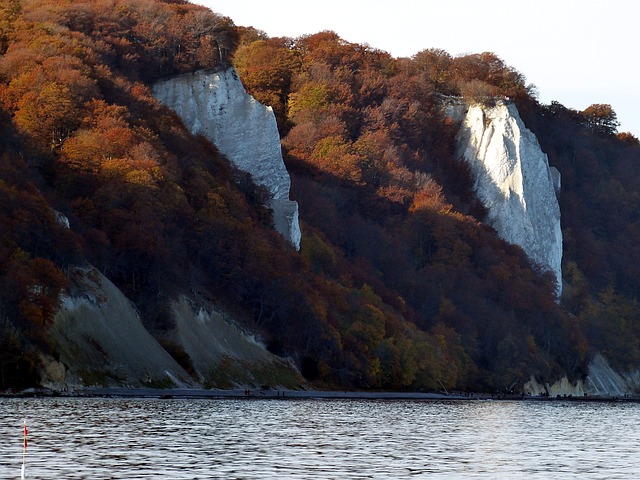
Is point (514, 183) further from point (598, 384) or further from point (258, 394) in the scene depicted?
point (258, 394)

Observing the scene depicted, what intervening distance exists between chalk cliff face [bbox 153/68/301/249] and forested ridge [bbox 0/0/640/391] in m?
2.93

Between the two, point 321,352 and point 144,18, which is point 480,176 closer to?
point 144,18

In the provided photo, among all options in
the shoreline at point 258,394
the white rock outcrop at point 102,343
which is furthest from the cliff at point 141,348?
the shoreline at point 258,394

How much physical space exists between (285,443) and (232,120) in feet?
283

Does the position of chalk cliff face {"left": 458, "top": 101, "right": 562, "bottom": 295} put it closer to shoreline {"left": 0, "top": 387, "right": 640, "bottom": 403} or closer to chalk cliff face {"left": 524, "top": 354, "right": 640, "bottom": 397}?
chalk cliff face {"left": 524, "top": 354, "right": 640, "bottom": 397}

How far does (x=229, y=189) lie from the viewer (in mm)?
115125

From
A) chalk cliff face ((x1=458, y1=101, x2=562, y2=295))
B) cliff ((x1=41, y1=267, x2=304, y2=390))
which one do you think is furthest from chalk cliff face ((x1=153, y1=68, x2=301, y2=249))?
chalk cliff face ((x1=458, y1=101, x2=562, y2=295))

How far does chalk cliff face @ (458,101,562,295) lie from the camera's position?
162 meters

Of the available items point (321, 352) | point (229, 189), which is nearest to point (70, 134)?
→ point (229, 189)

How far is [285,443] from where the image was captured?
47.5 metres

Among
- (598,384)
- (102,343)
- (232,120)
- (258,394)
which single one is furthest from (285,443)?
(598,384)

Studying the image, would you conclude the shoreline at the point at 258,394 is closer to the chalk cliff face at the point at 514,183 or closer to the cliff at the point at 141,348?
the cliff at the point at 141,348

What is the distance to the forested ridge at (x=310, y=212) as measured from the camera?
95500 mm

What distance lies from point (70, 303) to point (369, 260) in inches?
2432
